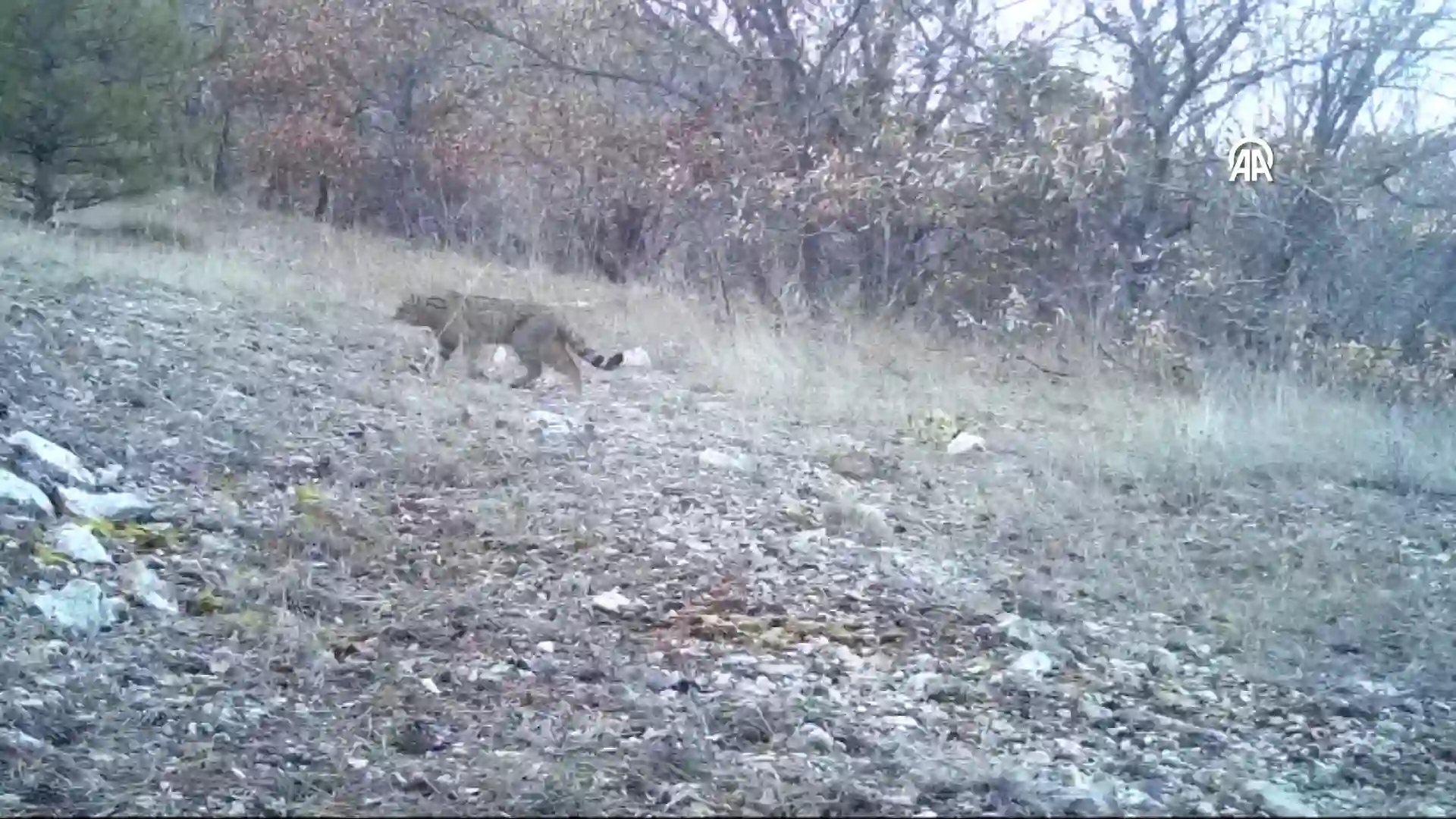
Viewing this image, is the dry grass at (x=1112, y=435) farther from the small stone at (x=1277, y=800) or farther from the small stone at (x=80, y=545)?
the small stone at (x=80, y=545)

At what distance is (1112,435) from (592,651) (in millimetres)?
4469

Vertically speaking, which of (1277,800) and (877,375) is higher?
(877,375)

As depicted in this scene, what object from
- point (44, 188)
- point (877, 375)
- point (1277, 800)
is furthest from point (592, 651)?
point (44, 188)

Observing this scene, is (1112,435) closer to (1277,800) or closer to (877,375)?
(877,375)

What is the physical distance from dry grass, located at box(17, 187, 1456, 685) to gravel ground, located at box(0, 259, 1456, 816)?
0.57ft

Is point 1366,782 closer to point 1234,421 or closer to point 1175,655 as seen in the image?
point 1175,655

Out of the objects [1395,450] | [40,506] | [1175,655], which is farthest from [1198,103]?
[40,506]

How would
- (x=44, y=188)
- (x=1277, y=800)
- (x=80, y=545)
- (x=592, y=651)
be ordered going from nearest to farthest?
(x=1277, y=800) < (x=592, y=651) < (x=80, y=545) < (x=44, y=188)

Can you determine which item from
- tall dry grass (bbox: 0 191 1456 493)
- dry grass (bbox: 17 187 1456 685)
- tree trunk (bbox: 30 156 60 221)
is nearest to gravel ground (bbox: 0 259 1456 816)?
dry grass (bbox: 17 187 1456 685)

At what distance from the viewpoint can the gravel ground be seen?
327 centimetres

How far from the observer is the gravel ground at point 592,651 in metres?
3.27

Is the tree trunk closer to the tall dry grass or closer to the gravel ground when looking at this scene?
the tall dry grass

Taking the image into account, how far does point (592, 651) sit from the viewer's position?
4.04 m

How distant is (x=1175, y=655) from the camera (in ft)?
14.2
